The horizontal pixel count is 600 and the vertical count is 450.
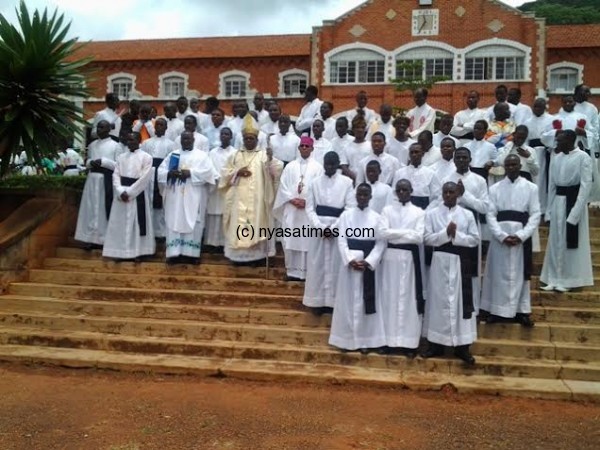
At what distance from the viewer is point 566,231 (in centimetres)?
741

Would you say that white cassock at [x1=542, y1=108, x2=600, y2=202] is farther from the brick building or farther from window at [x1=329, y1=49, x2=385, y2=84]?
window at [x1=329, y1=49, x2=385, y2=84]

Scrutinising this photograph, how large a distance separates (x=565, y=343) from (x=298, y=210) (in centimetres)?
371

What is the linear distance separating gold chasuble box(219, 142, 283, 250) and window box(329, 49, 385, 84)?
2092 cm

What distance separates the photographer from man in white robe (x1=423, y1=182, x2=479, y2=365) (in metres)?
6.29

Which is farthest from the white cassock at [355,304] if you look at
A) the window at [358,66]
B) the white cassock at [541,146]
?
the window at [358,66]

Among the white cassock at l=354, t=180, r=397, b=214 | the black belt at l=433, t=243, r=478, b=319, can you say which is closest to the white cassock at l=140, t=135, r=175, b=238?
the white cassock at l=354, t=180, r=397, b=214

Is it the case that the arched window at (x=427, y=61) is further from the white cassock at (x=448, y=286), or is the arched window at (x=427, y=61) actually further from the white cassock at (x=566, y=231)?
the white cassock at (x=448, y=286)

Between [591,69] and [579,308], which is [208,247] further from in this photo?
[591,69]

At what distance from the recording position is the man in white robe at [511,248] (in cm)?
679

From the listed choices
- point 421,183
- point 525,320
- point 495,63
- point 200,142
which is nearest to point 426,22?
point 495,63

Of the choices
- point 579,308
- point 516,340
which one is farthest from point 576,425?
point 579,308

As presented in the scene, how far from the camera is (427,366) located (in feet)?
21.0

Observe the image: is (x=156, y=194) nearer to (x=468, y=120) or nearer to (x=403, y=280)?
(x=403, y=280)

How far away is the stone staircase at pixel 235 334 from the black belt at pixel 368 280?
590mm
